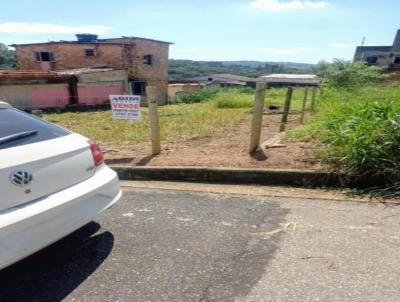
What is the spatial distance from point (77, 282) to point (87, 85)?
2143cm

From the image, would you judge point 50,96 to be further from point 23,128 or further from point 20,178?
point 20,178

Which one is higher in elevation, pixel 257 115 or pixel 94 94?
pixel 257 115

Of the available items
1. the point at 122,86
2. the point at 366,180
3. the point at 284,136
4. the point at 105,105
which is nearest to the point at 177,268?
the point at 366,180

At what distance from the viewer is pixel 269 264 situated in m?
2.56

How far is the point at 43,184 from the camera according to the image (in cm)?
241

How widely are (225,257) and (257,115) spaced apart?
2.74 m

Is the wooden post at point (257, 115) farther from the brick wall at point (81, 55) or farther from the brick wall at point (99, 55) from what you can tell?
the brick wall at point (81, 55)

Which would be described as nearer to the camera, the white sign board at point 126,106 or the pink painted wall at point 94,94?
the white sign board at point 126,106

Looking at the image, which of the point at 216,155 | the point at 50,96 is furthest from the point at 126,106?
the point at 50,96

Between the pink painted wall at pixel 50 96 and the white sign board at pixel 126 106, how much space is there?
16.6 meters

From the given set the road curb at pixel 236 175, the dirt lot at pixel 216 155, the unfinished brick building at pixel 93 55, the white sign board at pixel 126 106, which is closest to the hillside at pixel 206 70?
the unfinished brick building at pixel 93 55

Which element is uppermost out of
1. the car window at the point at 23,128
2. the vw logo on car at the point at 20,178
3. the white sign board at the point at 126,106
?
the car window at the point at 23,128

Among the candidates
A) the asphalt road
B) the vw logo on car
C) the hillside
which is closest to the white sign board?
the asphalt road

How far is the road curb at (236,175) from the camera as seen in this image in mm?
4137
